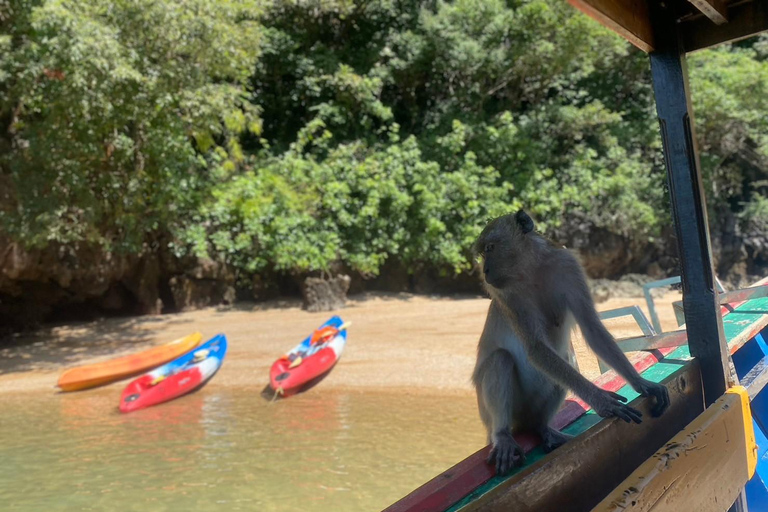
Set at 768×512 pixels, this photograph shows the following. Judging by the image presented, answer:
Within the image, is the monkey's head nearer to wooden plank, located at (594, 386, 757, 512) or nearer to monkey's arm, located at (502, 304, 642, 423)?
monkey's arm, located at (502, 304, 642, 423)

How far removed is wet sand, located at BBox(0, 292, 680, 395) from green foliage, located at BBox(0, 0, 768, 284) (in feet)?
4.18

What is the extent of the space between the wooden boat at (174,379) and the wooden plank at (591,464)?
7620mm

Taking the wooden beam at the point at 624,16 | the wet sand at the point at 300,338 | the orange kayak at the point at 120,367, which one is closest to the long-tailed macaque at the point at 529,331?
the wooden beam at the point at 624,16

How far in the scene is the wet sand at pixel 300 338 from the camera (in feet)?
31.3

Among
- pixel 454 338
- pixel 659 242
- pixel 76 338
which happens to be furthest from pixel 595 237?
pixel 76 338

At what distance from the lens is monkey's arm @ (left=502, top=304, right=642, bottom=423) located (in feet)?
7.45

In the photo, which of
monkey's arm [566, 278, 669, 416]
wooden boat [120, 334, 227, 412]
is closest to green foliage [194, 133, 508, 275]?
wooden boat [120, 334, 227, 412]

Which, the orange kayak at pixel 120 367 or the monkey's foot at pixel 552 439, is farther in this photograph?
the orange kayak at pixel 120 367

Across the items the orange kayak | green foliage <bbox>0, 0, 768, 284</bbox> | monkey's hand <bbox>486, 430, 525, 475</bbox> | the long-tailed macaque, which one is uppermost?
green foliage <bbox>0, 0, 768, 284</bbox>

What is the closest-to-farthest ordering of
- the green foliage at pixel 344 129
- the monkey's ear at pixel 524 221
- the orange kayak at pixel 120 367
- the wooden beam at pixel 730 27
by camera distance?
the wooden beam at pixel 730 27
the monkey's ear at pixel 524 221
the orange kayak at pixel 120 367
the green foliage at pixel 344 129

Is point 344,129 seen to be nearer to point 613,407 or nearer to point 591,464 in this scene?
point 613,407

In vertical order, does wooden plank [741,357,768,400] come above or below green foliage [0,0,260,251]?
below

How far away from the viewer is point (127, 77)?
31.4 feet

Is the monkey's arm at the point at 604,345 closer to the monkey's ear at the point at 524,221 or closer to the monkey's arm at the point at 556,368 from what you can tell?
the monkey's arm at the point at 556,368
